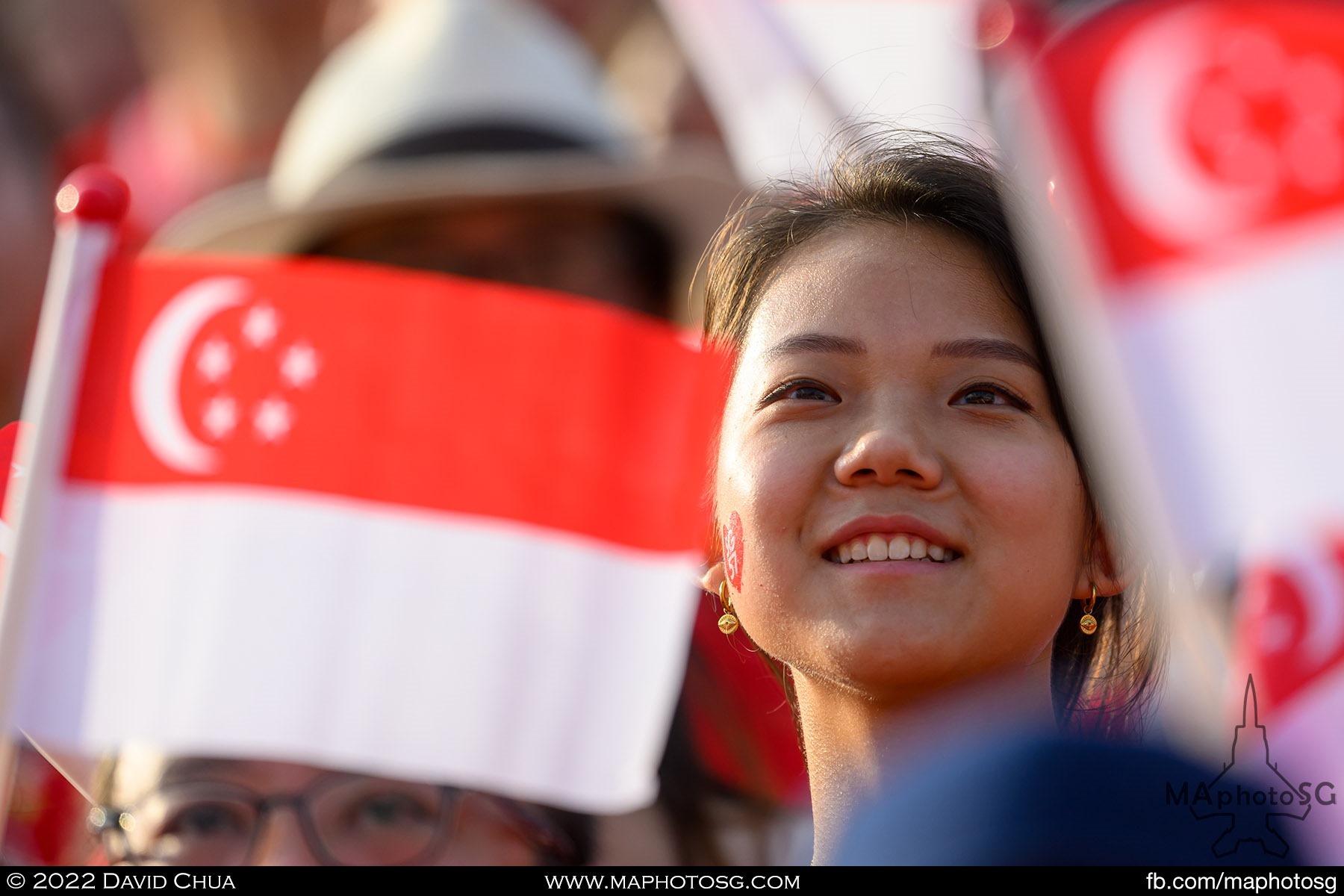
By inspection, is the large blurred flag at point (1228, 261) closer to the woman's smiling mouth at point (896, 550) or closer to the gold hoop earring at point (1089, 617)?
the gold hoop earring at point (1089, 617)

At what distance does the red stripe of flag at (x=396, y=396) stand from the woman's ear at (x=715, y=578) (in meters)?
1.14

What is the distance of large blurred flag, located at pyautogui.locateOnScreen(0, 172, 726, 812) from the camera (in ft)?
10.2

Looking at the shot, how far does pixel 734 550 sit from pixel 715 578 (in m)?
0.15

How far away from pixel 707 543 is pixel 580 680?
3.96 ft

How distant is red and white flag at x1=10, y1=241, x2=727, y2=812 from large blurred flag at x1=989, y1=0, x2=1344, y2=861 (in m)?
0.82

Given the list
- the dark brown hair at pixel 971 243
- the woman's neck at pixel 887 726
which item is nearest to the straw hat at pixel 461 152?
the dark brown hair at pixel 971 243

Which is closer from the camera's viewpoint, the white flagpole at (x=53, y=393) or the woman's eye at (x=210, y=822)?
the white flagpole at (x=53, y=393)

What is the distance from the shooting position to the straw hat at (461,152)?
155 inches

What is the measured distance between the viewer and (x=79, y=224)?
3020mm

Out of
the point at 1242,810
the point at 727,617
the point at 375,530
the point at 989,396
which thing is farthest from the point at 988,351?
the point at 375,530

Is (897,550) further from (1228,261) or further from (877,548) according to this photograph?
(1228,261)

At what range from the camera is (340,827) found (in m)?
2.82

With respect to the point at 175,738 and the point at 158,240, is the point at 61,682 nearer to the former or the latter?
the point at 175,738

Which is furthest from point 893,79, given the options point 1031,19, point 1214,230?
point 1214,230
